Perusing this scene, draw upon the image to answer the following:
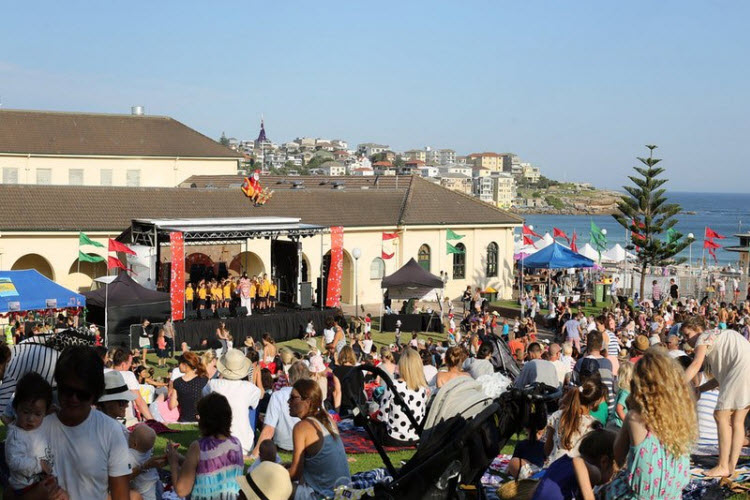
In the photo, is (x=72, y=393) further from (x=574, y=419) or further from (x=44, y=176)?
(x=44, y=176)

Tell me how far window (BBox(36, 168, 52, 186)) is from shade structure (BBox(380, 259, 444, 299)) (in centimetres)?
1892

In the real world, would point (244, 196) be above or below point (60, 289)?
above

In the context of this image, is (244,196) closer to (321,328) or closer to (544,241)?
(321,328)

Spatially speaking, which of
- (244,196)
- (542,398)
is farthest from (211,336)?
(542,398)

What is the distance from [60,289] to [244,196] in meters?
15.9

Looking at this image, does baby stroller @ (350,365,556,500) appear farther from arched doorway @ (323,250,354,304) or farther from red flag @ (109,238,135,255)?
arched doorway @ (323,250,354,304)

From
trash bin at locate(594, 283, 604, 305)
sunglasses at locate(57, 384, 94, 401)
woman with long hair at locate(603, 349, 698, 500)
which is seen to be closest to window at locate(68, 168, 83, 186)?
trash bin at locate(594, 283, 604, 305)

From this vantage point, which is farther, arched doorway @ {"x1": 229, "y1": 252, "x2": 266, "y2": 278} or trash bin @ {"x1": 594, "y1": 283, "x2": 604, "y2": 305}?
trash bin @ {"x1": 594, "y1": 283, "x2": 604, "y2": 305}

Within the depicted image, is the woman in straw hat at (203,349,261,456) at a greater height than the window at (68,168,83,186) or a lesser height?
lesser

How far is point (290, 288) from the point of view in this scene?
3098cm

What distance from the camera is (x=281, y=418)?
8.31 m

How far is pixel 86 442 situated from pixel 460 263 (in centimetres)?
3452

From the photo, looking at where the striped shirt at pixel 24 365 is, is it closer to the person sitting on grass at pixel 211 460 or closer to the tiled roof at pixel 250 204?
the person sitting on grass at pixel 211 460

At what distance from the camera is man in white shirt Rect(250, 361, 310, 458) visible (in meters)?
7.96
